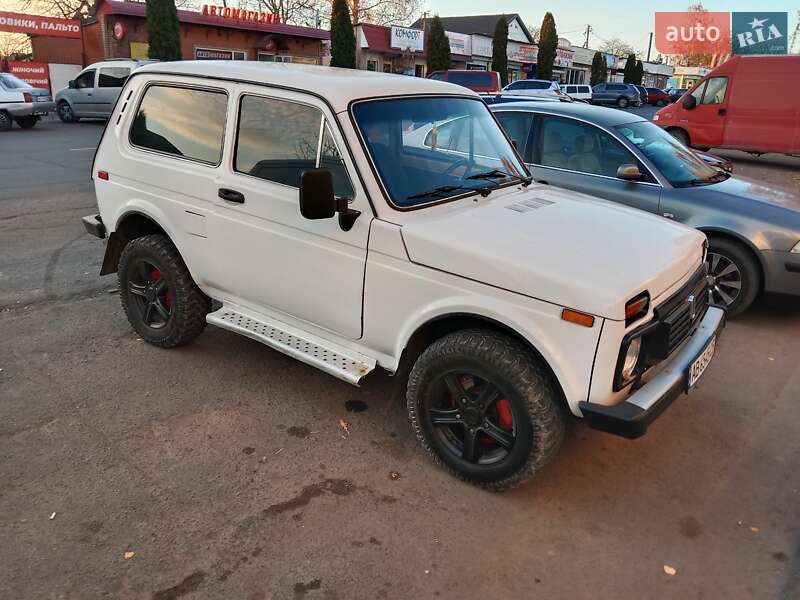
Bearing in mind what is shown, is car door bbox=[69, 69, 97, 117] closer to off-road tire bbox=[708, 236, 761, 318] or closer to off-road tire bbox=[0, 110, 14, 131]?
off-road tire bbox=[0, 110, 14, 131]

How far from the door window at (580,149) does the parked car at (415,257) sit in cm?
219

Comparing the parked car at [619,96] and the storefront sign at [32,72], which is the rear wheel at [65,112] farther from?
the parked car at [619,96]

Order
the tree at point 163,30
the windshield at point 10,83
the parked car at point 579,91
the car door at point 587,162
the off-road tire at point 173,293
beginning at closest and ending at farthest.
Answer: the off-road tire at point 173,293
the car door at point 587,162
the windshield at point 10,83
the tree at point 163,30
the parked car at point 579,91

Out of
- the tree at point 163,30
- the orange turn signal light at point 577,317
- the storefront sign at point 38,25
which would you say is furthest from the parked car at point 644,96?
the orange turn signal light at point 577,317

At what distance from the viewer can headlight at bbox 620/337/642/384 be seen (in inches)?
114

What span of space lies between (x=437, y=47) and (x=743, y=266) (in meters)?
39.5

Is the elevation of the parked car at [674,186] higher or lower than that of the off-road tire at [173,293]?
higher

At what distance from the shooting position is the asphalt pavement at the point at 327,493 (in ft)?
8.93

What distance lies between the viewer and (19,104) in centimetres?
1923

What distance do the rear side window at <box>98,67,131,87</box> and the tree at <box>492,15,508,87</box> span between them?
106ft

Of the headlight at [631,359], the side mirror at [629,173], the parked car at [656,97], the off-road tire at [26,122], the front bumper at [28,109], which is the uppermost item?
the side mirror at [629,173]

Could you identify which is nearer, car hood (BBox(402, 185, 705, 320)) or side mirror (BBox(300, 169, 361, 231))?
car hood (BBox(402, 185, 705, 320))

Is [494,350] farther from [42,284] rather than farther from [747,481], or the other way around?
[42,284]

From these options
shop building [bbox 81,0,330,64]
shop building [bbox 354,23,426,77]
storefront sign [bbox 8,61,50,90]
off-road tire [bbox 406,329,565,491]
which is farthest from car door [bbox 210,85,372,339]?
shop building [bbox 354,23,426,77]
